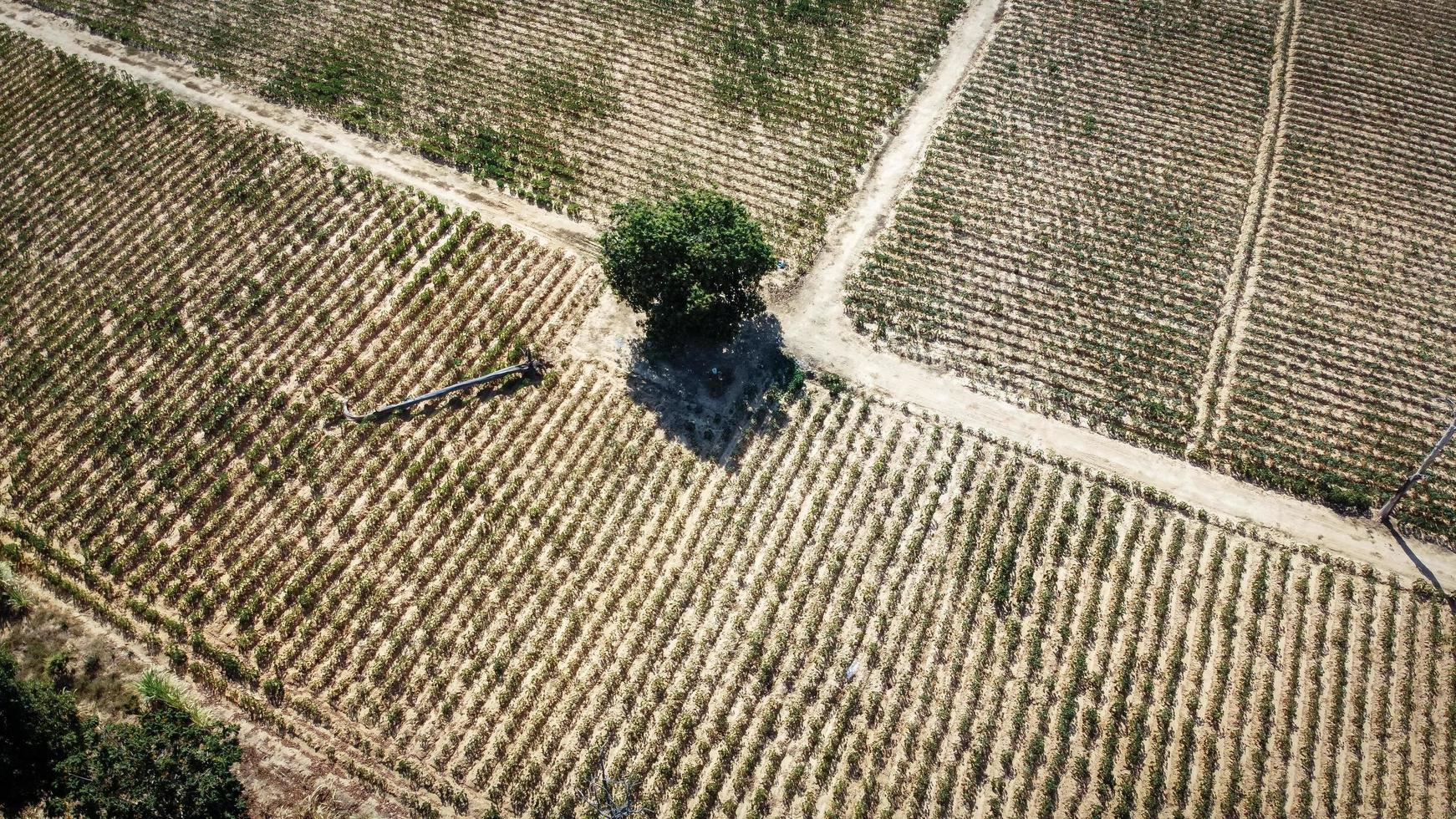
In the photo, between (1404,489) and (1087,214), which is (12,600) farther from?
(1404,489)

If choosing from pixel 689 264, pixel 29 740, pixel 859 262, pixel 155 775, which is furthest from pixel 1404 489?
pixel 29 740

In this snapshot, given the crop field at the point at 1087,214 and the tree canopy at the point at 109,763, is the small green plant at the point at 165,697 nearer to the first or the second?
the tree canopy at the point at 109,763

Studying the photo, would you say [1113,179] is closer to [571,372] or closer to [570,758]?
[571,372]

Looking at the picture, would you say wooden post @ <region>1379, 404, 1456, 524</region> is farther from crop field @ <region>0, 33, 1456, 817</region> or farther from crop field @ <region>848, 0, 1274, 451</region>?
crop field @ <region>848, 0, 1274, 451</region>

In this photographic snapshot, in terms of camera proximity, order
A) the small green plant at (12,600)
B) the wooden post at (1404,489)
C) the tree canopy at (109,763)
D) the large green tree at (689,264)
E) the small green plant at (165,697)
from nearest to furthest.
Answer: the tree canopy at (109,763) < the small green plant at (165,697) < the small green plant at (12,600) < the wooden post at (1404,489) < the large green tree at (689,264)

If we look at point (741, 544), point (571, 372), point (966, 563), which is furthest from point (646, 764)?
point (571, 372)

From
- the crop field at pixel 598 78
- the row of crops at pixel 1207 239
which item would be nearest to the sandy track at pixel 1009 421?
the row of crops at pixel 1207 239
